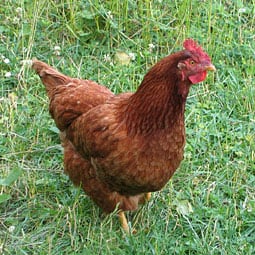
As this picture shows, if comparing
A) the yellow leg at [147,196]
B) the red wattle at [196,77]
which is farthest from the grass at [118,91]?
the red wattle at [196,77]

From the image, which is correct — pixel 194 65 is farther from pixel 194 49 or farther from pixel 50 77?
pixel 50 77

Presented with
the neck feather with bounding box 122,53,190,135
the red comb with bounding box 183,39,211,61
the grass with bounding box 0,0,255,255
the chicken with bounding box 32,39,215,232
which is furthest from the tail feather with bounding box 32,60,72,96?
the red comb with bounding box 183,39,211,61

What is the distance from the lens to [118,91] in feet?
15.3

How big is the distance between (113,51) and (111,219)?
5.65 ft

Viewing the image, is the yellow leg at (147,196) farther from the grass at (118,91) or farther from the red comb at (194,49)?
the red comb at (194,49)

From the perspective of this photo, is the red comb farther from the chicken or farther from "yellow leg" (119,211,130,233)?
"yellow leg" (119,211,130,233)

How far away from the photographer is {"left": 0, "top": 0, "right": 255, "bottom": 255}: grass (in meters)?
3.69

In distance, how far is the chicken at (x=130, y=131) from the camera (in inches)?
129

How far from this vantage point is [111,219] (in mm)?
3715

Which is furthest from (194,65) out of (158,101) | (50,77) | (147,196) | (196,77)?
(50,77)

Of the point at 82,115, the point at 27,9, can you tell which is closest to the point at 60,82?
the point at 82,115

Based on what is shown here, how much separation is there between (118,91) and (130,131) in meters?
1.26

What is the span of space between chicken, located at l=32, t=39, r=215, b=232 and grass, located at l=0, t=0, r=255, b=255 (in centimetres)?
18

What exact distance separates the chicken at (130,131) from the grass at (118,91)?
18 cm
